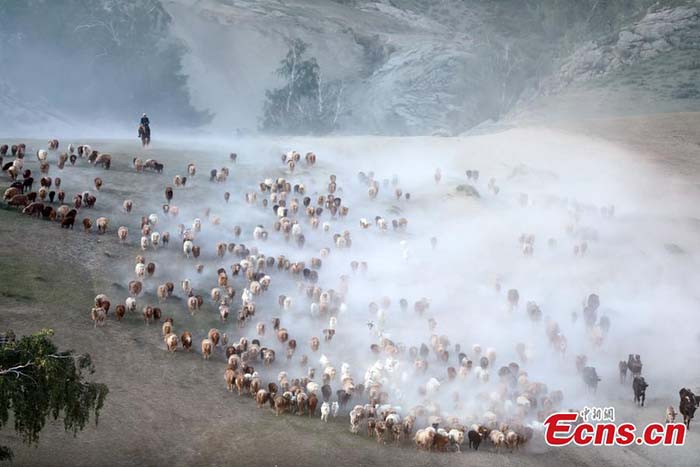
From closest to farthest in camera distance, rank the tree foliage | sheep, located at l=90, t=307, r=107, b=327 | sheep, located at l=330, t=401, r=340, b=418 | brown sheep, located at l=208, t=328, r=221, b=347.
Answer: sheep, located at l=330, t=401, r=340, b=418 → sheep, located at l=90, t=307, r=107, b=327 → brown sheep, located at l=208, t=328, r=221, b=347 → the tree foliage

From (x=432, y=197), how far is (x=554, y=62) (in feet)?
190

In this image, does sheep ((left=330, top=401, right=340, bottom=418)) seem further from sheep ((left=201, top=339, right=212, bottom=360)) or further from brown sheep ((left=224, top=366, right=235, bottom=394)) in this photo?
sheep ((left=201, top=339, right=212, bottom=360))

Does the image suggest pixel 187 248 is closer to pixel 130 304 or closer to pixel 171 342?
pixel 130 304

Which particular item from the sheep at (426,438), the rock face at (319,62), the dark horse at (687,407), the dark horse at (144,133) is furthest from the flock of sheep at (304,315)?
the rock face at (319,62)

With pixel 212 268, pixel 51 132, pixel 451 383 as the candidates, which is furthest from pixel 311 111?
pixel 451 383

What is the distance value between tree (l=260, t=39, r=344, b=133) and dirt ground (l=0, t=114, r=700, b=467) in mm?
57268

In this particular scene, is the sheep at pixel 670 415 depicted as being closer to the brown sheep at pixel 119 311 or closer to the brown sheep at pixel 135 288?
the brown sheep at pixel 119 311

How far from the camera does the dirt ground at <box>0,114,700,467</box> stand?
2716 centimetres

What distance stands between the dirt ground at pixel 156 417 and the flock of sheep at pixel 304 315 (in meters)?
0.88

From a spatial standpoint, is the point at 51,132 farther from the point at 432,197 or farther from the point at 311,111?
the point at 432,197

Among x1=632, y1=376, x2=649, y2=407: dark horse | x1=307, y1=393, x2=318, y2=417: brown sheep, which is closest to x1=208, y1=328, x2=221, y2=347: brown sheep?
x1=307, y1=393, x2=318, y2=417: brown sheep

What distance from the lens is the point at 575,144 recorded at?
7175 cm

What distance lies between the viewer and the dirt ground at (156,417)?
2716 centimetres

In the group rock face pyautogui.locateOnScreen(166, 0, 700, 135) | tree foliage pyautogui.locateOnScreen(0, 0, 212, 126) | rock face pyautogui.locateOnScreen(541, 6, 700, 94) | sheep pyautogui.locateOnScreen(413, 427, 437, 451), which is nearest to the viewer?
sheep pyautogui.locateOnScreen(413, 427, 437, 451)
